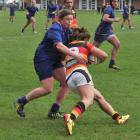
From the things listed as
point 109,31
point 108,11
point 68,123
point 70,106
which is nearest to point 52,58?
point 68,123

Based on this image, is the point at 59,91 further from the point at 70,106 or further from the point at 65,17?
the point at 65,17

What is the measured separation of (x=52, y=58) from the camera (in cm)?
858

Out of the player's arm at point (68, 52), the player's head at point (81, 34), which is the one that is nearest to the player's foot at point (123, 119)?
the player's arm at point (68, 52)

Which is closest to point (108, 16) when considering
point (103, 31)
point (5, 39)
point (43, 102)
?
point (103, 31)

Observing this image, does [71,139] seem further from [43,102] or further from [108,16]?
[108,16]

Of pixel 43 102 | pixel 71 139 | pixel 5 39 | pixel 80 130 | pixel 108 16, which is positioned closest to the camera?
pixel 71 139

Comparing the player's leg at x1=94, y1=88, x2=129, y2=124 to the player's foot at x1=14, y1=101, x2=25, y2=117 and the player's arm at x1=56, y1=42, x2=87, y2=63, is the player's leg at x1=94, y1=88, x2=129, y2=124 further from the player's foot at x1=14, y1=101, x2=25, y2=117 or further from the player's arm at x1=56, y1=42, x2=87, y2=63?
the player's foot at x1=14, y1=101, x2=25, y2=117

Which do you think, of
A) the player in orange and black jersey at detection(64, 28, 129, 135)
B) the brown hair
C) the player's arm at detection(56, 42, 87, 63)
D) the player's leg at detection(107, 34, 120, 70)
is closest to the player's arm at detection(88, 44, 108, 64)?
the player in orange and black jersey at detection(64, 28, 129, 135)

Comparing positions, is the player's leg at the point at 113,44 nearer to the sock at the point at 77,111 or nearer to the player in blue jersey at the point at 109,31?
the player in blue jersey at the point at 109,31

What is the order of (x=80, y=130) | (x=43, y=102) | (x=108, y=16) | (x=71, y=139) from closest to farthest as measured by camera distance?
(x=71, y=139)
(x=80, y=130)
(x=43, y=102)
(x=108, y=16)

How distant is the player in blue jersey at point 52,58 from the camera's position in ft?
27.1

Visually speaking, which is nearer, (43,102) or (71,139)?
(71,139)

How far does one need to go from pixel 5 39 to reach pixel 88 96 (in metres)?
17.0

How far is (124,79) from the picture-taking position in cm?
1341
